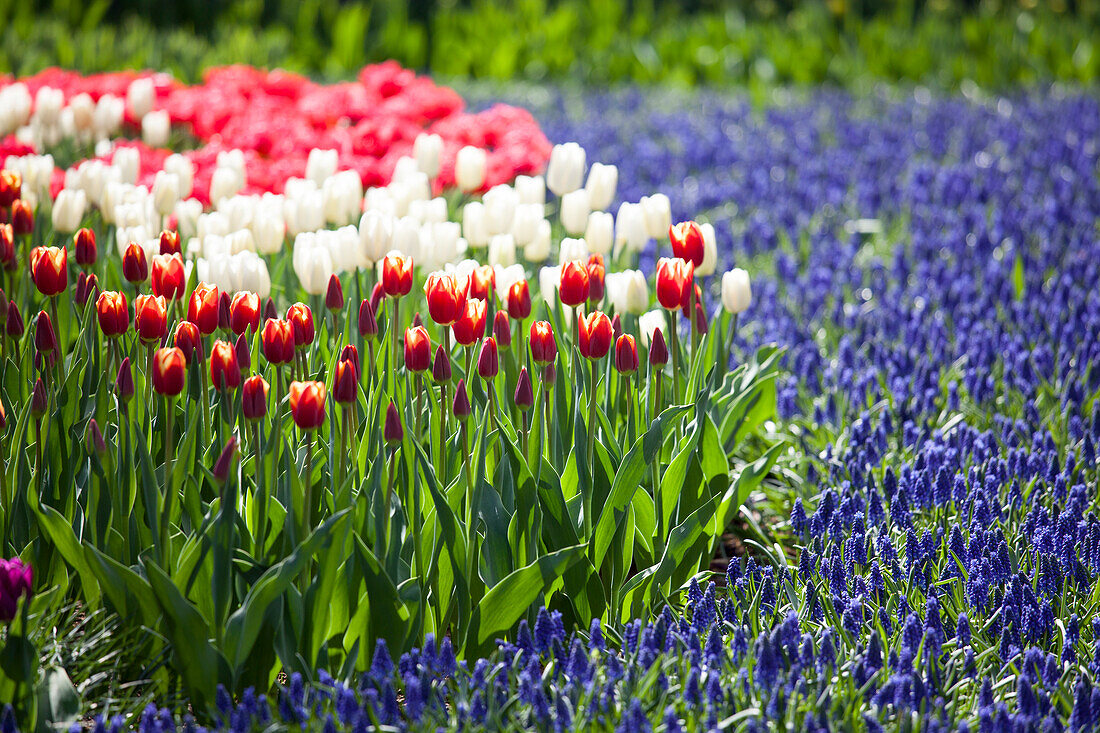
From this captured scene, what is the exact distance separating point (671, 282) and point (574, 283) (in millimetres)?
238

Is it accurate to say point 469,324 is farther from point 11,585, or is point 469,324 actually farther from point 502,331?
point 11,585

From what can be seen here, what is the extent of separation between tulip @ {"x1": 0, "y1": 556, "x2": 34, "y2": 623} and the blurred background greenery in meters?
7.47

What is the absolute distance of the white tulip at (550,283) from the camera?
277 cm

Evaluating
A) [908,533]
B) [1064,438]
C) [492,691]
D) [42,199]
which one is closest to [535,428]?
[492,691]

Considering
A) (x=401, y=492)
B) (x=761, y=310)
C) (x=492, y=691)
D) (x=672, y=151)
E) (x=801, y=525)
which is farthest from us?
(x=672, y=151)

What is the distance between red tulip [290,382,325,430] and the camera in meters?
1.87

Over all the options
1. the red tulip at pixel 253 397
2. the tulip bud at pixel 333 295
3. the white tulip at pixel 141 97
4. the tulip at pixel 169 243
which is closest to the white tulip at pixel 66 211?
the tulip at pixel 169 243

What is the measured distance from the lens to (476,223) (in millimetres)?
3062

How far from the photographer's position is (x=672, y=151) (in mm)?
7039

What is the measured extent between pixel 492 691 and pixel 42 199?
2.96 meters

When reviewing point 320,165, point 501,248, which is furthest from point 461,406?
point 320,165

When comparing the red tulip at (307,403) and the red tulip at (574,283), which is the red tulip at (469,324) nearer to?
the red tulip at (574,283)

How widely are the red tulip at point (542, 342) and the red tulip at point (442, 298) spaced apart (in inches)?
7.4

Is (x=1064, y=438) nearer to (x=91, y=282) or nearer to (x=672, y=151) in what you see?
(x=91, y=282)
